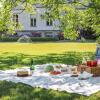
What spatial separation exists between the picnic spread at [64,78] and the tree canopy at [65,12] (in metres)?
1.45

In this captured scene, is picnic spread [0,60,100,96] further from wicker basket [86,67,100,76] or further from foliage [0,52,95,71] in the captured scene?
foliage [0,52,95,71]

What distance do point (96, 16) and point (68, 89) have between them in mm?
2780

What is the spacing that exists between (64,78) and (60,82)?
68cm

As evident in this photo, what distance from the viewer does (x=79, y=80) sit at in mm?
11172

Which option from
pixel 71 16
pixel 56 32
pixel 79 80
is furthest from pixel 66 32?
pixel 56 32

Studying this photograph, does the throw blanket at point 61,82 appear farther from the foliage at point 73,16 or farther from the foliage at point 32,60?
the foliage at point 32,60

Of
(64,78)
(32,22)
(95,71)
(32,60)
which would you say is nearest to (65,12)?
(95,71)

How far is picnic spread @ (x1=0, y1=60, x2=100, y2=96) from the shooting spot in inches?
401

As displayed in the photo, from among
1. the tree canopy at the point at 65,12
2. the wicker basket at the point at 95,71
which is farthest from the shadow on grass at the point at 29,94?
the wicker basket at the point at 95,71

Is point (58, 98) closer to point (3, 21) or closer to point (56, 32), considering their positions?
point (3, 21)

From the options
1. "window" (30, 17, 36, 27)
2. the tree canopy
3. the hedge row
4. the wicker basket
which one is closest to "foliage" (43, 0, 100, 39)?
the tree canopy

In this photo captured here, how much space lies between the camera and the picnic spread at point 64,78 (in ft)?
33.4

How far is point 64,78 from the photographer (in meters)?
11.6

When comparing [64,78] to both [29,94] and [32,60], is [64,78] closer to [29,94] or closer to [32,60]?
[29,94]
